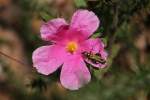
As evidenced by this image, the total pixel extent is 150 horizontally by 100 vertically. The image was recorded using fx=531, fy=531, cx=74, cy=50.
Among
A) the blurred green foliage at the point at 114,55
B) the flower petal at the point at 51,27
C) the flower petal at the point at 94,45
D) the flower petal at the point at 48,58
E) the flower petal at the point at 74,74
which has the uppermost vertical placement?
the flower petal at the point at 51,27

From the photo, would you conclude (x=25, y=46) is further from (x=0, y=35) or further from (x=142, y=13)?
(x=142, y=13)

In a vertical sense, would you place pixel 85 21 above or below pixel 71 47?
above

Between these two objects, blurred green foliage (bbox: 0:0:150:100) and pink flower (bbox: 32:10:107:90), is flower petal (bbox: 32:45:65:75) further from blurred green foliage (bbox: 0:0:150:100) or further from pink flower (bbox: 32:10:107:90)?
blurred green foliage (bbox: 0:0:150:100)

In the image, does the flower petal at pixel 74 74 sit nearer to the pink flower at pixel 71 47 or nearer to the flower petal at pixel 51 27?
the pink flower at pixel 71 47

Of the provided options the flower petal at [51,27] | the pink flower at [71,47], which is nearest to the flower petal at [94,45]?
the pink flower at [71,47]

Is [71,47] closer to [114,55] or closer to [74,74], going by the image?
[74,74]

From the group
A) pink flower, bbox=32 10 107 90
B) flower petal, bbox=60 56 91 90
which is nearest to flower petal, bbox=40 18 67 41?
pink flower, bbox=32 10 107 90

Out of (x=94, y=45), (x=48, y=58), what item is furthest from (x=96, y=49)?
(x=48, y=58)
